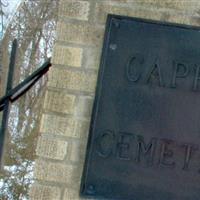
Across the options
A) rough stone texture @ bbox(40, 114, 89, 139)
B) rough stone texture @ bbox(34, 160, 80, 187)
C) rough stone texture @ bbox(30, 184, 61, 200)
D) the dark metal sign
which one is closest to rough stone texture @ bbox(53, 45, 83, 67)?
the dark metal sign

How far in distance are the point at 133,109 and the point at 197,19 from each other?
1.81 feet

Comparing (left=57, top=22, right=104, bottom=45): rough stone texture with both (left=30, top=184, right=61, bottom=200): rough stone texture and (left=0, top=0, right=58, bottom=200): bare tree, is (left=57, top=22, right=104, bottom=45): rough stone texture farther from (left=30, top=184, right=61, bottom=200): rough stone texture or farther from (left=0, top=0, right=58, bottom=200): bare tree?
(left=0, top=0, right=58, bottom=200): bare tree

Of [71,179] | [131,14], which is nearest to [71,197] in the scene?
[71,179]

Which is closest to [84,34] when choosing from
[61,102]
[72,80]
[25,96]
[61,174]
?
[72,80]

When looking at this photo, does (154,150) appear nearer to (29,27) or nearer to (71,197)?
(71,197)

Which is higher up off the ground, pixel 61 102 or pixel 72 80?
pixel 72 80

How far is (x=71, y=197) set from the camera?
235 cm

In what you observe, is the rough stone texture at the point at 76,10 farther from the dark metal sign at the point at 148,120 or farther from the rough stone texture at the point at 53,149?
the rough stone texture at the point at 53,149

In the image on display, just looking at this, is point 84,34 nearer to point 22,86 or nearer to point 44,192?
point 22,86

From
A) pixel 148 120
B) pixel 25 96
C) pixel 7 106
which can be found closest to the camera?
pixel 148 120

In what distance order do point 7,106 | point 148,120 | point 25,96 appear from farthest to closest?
point 25,96
point 7,106
point 148,120

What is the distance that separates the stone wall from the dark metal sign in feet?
0.20

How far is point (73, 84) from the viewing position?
2.37 meters

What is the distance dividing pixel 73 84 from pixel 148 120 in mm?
413
